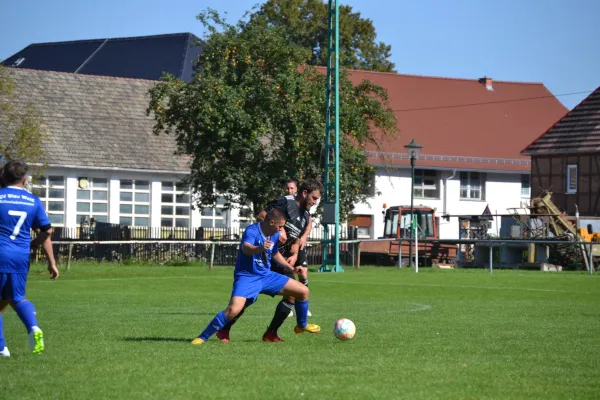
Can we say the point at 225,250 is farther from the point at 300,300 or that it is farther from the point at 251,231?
the point at 251,231

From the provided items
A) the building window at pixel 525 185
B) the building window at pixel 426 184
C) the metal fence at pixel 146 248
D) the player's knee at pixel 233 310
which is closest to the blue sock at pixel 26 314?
the player's knee at pixel 233 310

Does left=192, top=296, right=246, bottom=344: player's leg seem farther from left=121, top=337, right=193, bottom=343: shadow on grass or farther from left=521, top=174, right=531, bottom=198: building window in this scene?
left=521, top=174, right=531, bottom=198: building window

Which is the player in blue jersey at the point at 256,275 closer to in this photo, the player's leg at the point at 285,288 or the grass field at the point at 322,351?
the player's leg at the point at 285,288

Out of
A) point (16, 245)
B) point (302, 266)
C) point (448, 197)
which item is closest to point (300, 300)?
point (302, 266)

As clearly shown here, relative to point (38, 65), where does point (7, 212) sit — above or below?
below

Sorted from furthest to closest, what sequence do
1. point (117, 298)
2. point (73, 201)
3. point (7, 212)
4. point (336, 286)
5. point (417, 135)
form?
point (417, 135), point (73, 201), point (336, 286), point (117, 298), point (7, 212)

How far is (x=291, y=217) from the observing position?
14445mm

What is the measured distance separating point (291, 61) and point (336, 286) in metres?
16.4

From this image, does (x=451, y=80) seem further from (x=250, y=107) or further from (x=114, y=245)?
(x=114, y=245)

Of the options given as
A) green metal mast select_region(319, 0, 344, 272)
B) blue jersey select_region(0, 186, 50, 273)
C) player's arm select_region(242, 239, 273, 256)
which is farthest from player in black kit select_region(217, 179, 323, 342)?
green metal mast select_region(319, 0, 344, 272)

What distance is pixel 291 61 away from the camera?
39938 millimetres

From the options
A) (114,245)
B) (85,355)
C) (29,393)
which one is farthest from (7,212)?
(114,245)

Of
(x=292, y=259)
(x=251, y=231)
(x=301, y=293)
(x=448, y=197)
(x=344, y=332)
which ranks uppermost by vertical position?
(x=448, y=197)

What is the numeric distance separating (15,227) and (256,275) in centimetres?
274
